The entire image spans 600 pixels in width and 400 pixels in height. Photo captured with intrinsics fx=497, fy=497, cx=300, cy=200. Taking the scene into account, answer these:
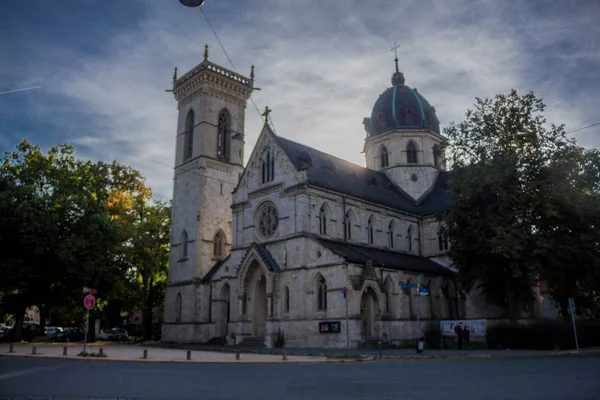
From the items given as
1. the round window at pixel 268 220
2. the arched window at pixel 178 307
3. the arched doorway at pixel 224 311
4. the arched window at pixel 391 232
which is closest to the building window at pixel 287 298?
the round window at pixel 268 220

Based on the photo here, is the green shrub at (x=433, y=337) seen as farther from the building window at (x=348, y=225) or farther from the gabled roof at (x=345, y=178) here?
the gabled roof at (x=345, y=178)

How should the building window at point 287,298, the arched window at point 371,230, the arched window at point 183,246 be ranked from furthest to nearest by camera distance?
the arched window at point 183,246 < the arched window at point 371,230 < the building window at point 287,298

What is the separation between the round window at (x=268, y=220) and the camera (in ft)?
127

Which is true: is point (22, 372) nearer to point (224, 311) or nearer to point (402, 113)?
Result: point (224, 311)

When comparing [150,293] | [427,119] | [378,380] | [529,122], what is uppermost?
[427,119]

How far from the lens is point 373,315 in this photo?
110 feet

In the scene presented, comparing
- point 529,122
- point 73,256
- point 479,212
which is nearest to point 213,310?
point 73,256

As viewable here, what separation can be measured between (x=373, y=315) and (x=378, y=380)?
66.5 ft

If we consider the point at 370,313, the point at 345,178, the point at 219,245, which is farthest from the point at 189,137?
the point at 370,313

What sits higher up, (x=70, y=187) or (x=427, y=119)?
(x=427, y=119)

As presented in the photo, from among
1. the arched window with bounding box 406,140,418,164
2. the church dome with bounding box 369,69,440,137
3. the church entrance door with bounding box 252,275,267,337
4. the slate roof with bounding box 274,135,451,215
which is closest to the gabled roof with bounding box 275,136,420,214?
the slate roof with bounding box 274,135,451,215

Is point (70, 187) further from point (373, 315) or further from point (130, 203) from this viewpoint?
point (373, 315)

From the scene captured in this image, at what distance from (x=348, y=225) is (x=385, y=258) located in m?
3.98

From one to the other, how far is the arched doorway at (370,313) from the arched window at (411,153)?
2199 cm
